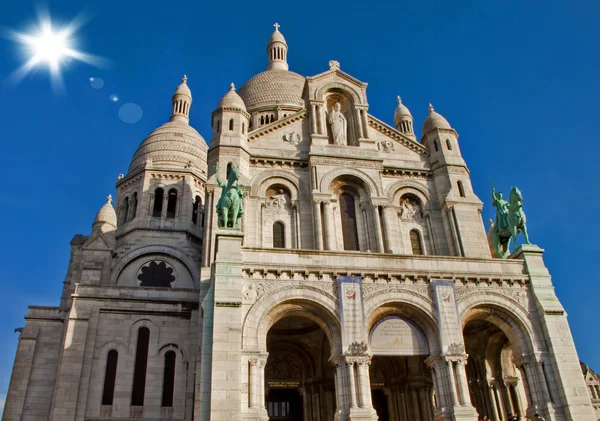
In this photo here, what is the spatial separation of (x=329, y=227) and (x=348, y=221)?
188 cm

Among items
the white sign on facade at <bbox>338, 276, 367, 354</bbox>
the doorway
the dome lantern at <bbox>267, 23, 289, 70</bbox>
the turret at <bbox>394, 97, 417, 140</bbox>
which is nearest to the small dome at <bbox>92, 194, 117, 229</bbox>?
the doorway

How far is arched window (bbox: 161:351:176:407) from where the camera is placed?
81.1ft

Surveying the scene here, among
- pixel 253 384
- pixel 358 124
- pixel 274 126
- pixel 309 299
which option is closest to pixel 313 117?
pixel 274 126

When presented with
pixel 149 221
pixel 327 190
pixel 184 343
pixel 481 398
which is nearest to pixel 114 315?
pixel 184 343

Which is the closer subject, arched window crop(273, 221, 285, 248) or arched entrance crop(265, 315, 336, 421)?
arched entrance crop(265, 315, 336, 421)

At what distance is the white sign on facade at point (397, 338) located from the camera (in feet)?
61.5

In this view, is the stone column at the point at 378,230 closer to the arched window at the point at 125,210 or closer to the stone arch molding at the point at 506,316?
the stone arch molding at the point at 506,316

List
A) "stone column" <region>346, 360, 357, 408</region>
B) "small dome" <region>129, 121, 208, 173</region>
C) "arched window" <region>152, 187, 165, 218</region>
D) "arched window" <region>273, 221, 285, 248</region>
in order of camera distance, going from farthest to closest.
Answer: "small dome" <region>129, 121, 208, 173</region>
"arched window" <region>152, 187, 165, 218</region>
"arched window" <region>273, 221, 285, 248</region>
"stone column" <region>346, 360, 357, 408</region>

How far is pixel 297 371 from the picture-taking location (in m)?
23.4

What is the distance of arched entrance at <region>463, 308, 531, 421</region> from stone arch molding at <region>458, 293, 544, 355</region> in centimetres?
154

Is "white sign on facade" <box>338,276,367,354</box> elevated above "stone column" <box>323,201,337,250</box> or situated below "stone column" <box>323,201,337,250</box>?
below

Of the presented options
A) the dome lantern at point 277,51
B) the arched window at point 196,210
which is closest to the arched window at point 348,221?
the arched window at point 196,210

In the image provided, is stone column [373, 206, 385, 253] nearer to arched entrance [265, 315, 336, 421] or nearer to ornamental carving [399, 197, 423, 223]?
ornamental carving [399, 197, 423, 223]

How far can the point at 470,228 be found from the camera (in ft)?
86.3
